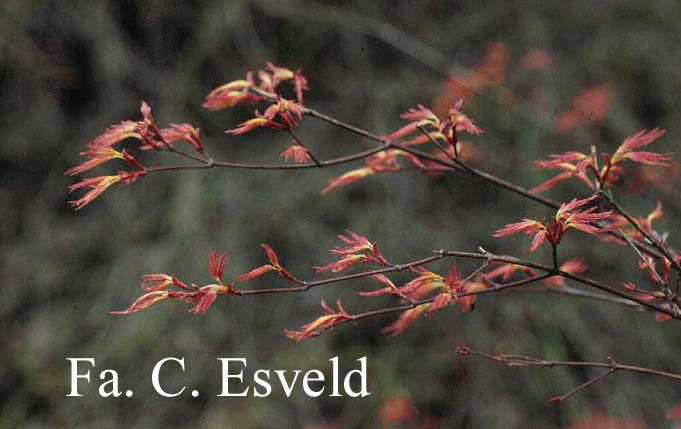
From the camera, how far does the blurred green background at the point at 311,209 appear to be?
214 centimetres

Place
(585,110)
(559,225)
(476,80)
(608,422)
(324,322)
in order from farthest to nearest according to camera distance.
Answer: (476,80), (585,110), (608,422), (324,322), (559,225)

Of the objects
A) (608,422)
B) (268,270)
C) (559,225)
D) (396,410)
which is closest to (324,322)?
(268,270)

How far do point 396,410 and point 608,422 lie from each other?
61cm

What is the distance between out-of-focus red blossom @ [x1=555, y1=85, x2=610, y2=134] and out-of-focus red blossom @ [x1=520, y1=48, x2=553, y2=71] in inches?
5.9

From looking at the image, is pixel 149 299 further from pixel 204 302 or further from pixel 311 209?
pixel 311 209

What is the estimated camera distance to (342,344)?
7.70 feet

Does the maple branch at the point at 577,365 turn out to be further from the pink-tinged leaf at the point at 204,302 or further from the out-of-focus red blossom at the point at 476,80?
the out-of-focus red blossom at the point at 476,80

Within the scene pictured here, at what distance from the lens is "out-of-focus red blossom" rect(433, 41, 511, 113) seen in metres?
2.29

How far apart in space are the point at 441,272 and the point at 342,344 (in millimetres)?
429

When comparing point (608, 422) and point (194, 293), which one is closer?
point (194, 293)

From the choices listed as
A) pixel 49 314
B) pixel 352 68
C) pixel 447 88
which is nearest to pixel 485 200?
pixel 447 88

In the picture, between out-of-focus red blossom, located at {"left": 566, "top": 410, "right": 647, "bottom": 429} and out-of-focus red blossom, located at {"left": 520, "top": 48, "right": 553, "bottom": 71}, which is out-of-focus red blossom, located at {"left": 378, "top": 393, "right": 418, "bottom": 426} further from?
out-of-focus red blossom, located at {"left": 520, "top": 48, "right": 553, "bottom": 71}

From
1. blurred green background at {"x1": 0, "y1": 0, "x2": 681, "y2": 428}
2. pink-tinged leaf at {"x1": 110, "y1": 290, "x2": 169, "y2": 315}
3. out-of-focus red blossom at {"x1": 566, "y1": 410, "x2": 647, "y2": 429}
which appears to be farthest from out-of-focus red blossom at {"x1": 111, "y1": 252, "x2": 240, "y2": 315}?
out-of-focus red blossom at {"x1": 566, "y1": 410, "x2": 647, "y2": 429}

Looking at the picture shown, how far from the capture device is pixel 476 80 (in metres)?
2.35
